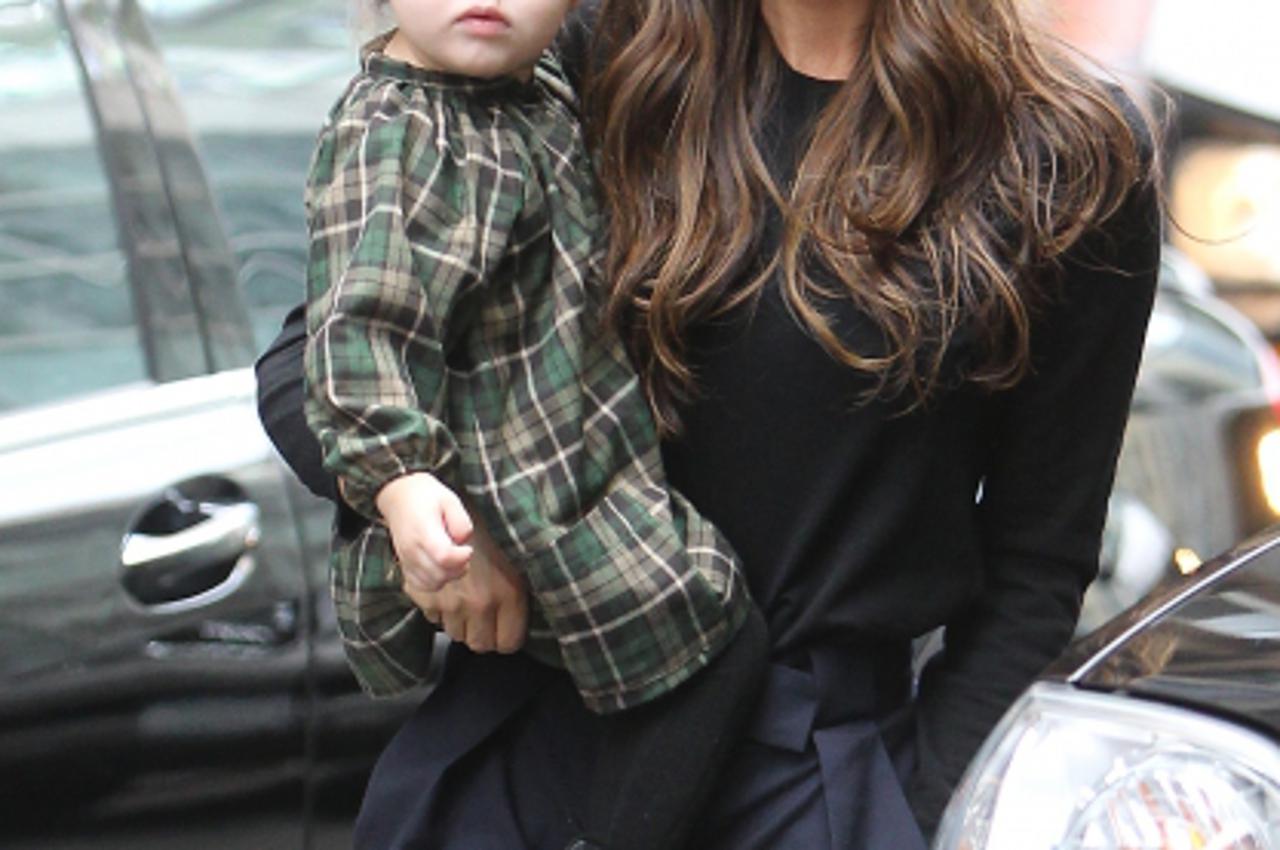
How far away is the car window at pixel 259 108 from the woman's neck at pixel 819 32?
1.20 metres

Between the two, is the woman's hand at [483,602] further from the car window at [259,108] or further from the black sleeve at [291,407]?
the car window at [259,108]

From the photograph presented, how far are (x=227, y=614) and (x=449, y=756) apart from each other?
2.85ft

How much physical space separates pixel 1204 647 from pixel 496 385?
569 millimetres

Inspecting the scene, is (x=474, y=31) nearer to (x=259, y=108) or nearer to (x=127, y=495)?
(x=127, y=495)

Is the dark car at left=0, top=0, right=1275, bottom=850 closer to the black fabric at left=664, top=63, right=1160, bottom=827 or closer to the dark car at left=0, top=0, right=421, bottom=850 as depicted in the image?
the dark car at left=0, top=0, right=421, bottom=850

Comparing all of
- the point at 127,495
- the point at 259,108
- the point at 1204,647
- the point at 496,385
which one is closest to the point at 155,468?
the point at 127,495

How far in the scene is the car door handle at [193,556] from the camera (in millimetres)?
2549

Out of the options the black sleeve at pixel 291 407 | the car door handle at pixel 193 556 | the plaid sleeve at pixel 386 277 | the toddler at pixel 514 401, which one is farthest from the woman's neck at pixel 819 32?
the car door handle at pixel 193 556

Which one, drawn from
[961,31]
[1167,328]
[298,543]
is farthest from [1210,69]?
[961,31]

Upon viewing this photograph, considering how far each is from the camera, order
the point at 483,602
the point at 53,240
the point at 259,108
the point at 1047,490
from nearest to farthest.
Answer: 1. the point at 483,602
2. the point at 1047,490
3. the point at 53,240
4. the point at 259,108

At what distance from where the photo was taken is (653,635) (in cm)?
170

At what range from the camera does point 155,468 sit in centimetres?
262

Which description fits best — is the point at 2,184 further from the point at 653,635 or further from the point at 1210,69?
the point at 1210,69

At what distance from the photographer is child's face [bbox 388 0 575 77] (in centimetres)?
173
